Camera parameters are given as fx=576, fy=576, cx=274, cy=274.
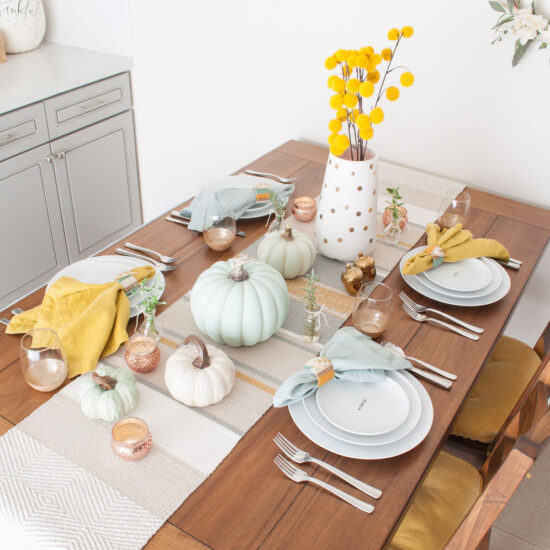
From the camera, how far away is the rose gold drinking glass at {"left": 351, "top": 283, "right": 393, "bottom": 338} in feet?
3.91

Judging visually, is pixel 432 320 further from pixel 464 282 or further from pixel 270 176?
pixel 270 176

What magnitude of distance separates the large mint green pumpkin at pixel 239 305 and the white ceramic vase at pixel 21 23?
1.99 m

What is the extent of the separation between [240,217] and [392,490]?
892 millimetres

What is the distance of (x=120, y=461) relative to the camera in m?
0.96

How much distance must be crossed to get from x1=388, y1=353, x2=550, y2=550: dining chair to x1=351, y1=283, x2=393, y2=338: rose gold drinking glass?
1.06 ft

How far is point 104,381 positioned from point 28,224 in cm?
169

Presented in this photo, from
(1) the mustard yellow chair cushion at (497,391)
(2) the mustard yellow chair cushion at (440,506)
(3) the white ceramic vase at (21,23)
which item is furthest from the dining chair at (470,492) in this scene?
(3) the white ceramic vase at (21,23)

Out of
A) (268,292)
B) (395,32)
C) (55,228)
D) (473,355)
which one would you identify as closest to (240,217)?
(268,292)

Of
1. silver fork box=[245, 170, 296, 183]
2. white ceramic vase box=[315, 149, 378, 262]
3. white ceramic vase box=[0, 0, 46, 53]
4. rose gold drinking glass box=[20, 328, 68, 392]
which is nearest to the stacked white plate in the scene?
white ceramic vase box=[315, 149, 378, 262]

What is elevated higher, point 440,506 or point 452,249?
point 452,249

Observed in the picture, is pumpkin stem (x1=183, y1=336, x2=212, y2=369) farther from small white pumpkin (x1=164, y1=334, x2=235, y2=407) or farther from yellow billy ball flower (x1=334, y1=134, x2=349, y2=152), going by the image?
yellow billy ball flower (x1=334, y1=134, x2=349, y2=152)

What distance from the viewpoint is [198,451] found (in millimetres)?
987

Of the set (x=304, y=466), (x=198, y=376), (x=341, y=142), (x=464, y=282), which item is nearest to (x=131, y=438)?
(x=198, y=376)

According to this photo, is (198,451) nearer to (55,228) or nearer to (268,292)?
(268,292)
